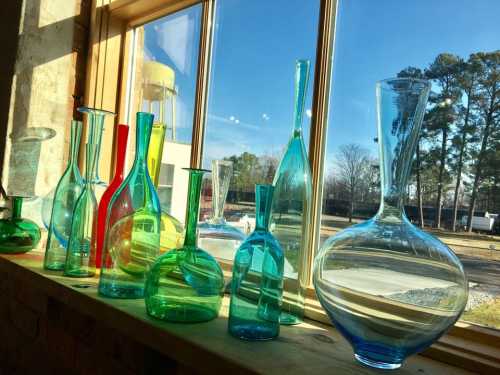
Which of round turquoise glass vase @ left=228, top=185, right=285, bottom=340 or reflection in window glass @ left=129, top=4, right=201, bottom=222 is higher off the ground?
reflection in window glass @ left=129, top=4, right=201, bottom=222

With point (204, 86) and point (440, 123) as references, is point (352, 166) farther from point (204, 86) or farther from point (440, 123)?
point (204, 86)

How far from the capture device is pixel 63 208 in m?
1.38

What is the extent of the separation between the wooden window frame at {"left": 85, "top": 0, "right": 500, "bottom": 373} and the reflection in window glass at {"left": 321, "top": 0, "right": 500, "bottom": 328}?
0.13ft

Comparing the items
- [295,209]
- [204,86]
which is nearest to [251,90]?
[204,86]

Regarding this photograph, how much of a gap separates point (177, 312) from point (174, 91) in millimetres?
917

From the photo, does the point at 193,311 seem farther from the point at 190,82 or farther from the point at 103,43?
the point at 103,43

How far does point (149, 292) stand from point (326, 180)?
0.51 metres

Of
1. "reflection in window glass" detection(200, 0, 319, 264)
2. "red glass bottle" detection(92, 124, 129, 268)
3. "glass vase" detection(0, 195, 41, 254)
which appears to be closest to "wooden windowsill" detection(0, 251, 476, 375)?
"red glass bottle" detection(92, 124, 129, 268)

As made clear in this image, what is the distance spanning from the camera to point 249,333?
79 centimetres

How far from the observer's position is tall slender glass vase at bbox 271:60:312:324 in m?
0.93

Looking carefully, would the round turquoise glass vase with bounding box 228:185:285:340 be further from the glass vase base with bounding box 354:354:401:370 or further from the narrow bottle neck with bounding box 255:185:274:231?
the glass vase base with bounding box 354:354:401:370

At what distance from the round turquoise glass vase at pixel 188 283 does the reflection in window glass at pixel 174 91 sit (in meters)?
0.57

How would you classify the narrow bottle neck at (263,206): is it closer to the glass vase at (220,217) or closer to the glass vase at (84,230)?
the glass vase at (220,217)

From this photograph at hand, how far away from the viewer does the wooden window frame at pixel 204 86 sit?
0.76 meters
